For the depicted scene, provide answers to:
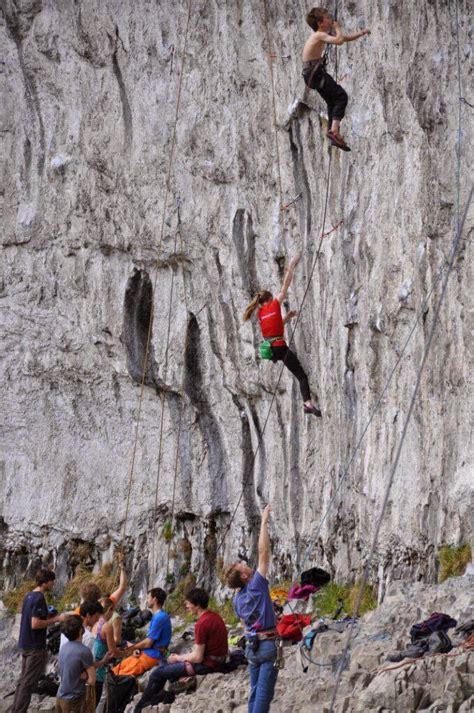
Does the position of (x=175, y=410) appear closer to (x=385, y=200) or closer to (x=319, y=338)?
(x=319, y=338)

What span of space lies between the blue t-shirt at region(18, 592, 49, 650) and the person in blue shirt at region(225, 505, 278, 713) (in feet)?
12.0

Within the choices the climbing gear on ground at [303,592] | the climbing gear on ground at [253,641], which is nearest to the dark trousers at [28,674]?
the climbing gear on ground at [253,641]

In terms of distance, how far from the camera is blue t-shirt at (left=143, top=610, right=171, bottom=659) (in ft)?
38.2

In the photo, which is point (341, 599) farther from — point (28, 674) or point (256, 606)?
point (256, 606)

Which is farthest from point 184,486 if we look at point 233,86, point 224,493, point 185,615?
point 233,86

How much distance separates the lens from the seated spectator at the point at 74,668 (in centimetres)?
951

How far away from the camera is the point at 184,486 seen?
65.2ft

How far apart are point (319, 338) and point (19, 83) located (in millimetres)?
8971

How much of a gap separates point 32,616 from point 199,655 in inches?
79.6

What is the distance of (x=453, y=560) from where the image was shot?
1233cm

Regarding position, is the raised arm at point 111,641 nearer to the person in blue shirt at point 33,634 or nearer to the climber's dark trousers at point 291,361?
the person in blue shirt at point 33,634

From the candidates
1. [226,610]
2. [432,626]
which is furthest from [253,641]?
[226,610]

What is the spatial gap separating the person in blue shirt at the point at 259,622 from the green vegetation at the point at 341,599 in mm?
5104

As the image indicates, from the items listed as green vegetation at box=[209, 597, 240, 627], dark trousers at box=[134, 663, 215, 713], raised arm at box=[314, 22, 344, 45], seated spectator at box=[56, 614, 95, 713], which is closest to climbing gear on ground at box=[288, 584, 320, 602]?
green vegetation at box=[209, 597, 240, 627]
